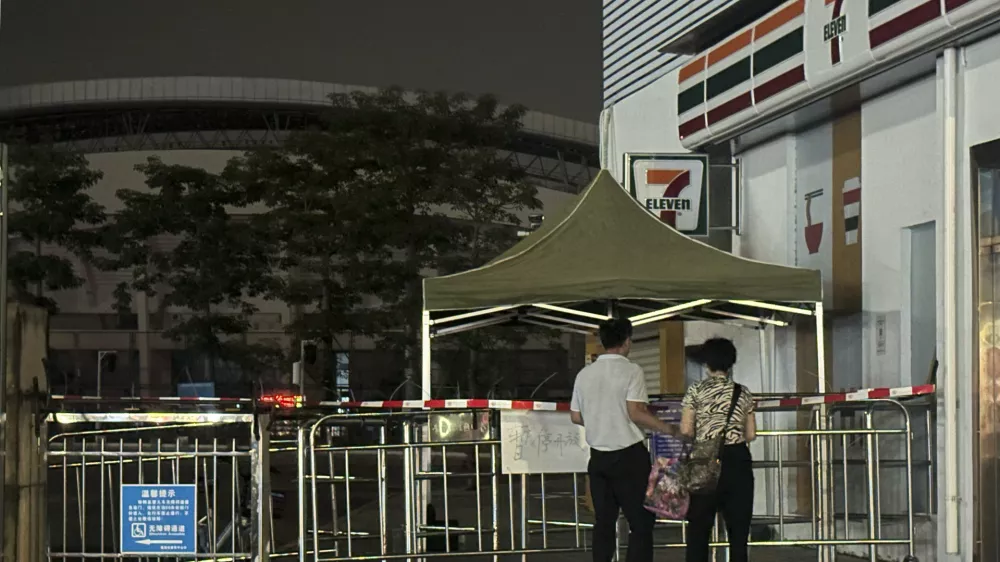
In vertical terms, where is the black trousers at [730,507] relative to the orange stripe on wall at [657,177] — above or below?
below

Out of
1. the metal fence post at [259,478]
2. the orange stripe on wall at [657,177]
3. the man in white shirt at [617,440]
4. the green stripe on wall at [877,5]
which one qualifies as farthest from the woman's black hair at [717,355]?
the orange stripe on wall at [657,177]

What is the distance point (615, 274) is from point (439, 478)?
216 centimetres

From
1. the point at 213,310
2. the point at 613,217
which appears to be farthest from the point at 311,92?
the point at 613,217

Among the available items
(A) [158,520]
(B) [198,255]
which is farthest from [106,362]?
(A) [158,520]

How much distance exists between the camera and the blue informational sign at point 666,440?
861cm

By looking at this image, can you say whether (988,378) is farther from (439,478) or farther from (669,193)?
(669,193)

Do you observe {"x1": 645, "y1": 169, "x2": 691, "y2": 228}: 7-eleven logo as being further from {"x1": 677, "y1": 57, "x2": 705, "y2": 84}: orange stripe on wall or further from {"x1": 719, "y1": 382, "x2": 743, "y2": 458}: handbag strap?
{"x1": 719, "y1": 382, "x2": 743, "y2": 458}: handbag strap

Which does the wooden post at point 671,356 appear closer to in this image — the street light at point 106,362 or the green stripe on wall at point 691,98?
the green stripe on wall at point 691,98

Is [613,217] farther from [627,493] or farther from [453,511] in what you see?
[453,511]

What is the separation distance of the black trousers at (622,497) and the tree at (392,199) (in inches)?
1206

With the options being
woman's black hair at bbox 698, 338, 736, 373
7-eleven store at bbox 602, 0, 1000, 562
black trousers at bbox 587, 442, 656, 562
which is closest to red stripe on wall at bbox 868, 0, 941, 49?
7-eleven store at bbox 602, 0, 1000, 562

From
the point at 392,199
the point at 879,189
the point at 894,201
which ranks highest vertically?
the point at 392,199

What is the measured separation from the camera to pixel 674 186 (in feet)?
47.4

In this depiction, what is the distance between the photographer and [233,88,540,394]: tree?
130ft
